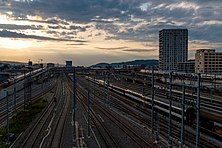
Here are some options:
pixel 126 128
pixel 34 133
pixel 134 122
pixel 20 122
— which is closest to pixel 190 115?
pixel 126 128

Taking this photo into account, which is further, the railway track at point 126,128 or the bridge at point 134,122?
the railway track at point 126,128

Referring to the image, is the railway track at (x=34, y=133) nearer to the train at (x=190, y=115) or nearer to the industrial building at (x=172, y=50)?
the train at (x=190, y=115)

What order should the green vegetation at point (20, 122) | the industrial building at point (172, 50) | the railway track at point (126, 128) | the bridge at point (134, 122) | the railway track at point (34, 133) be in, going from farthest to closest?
the industrial building at point (172, 50) < the green vegetation at point (20, 122) < the railway track at point (34, 133) < the railway track at point (126, 128) < the bridge at point (134, 122)

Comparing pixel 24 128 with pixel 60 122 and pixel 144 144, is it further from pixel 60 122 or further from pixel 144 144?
pixel 144 144

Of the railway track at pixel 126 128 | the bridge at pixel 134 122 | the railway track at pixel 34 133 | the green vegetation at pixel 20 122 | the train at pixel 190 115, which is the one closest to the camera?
the train at pixel 190 115

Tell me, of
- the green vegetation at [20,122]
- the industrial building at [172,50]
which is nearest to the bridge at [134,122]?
the green vegetation at [20,122]

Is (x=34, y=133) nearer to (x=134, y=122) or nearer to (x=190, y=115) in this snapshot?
(x=134, y=122)

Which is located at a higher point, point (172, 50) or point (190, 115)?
point (172, 50)

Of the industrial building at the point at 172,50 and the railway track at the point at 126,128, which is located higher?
the industrial building at the point at 172,50

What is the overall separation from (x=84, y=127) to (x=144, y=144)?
33.0ft

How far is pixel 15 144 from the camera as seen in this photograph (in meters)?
27.8

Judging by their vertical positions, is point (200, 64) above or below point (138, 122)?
above

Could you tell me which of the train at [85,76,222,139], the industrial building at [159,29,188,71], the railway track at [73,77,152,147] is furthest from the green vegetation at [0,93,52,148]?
the industrial building at [159,29,188,71]

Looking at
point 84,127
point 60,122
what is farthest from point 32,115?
point 84,127
